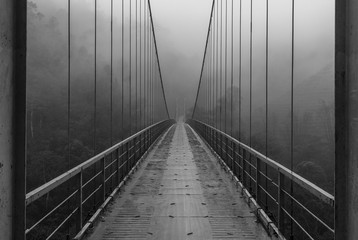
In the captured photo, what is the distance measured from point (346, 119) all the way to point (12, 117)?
1.70m

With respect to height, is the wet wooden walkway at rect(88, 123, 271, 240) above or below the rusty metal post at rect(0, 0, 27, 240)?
below

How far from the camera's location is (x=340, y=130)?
1.96m

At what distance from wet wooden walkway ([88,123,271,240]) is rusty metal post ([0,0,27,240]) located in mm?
1707

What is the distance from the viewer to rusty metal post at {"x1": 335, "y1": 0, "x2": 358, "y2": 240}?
72.4 inches

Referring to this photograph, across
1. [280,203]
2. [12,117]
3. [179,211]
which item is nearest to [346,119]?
[12,117]

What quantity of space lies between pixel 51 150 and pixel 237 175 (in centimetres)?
2074

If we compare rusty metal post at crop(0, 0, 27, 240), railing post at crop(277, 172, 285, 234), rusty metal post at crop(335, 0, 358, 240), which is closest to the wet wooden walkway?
railing post at crop(277, 172, 285, 234)

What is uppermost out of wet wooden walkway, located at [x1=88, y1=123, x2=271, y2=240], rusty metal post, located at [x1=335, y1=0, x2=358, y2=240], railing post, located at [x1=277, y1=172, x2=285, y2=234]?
rusty metal post, located at [x1=335, y1=0, x2=358, y2=240]

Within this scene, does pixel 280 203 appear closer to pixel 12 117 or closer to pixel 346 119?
pixel 346 119

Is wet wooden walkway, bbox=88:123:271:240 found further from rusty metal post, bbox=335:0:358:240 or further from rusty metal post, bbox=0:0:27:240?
rusty metal post, bbox=335:0:358:240

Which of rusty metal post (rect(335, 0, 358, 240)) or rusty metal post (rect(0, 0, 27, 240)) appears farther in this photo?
rusty metal post (rect(0, 0, 27, 240))

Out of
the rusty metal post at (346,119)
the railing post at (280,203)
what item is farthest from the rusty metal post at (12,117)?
the railing post at (280,203)

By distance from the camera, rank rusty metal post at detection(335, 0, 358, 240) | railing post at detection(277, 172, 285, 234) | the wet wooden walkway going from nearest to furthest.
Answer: rusty metal post at detection(335, 0, 358, 240) < railing post at detection(277, 172, 285, 234) < the wet wooden walkway

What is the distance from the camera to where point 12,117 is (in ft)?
6.69
